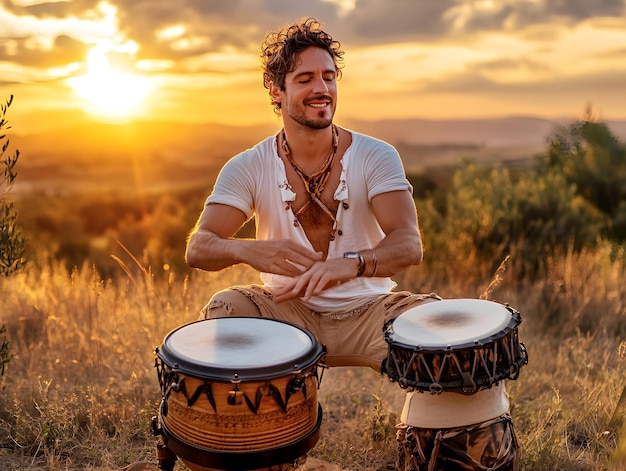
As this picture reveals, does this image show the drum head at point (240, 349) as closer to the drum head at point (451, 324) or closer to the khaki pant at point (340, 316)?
the drum head at point (451, 324)

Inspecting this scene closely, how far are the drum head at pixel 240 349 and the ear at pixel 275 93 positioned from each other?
162 centimetres

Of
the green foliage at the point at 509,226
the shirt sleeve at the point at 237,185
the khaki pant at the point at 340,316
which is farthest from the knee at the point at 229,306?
the green foliage at the point at 509,226

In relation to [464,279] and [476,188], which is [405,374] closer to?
[464,279]

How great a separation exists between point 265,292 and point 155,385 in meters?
1.39

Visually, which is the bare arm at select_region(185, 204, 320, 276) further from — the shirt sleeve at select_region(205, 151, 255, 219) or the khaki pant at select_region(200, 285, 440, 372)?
the khaki pant at select_region(200, 285, 440, 372)

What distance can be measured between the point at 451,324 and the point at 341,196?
3.88ft

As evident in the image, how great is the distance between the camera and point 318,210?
157 inches

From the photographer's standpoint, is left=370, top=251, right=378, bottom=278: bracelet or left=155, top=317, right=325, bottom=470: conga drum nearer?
left=155, top=317, right=325, bottom=470: conga drum

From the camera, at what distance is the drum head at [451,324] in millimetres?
2826

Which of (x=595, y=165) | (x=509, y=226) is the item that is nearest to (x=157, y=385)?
(x=509, y=226)

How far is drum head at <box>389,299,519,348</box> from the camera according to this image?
2.83 m

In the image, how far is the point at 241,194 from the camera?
4.01 meters

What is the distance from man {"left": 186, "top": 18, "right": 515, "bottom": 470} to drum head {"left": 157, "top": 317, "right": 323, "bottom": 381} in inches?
19.1

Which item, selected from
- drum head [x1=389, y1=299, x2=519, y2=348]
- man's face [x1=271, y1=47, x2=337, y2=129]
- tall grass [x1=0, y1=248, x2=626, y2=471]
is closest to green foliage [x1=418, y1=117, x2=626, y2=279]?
tall grass [x1=0, y1=248, x2=626, y2=471]
